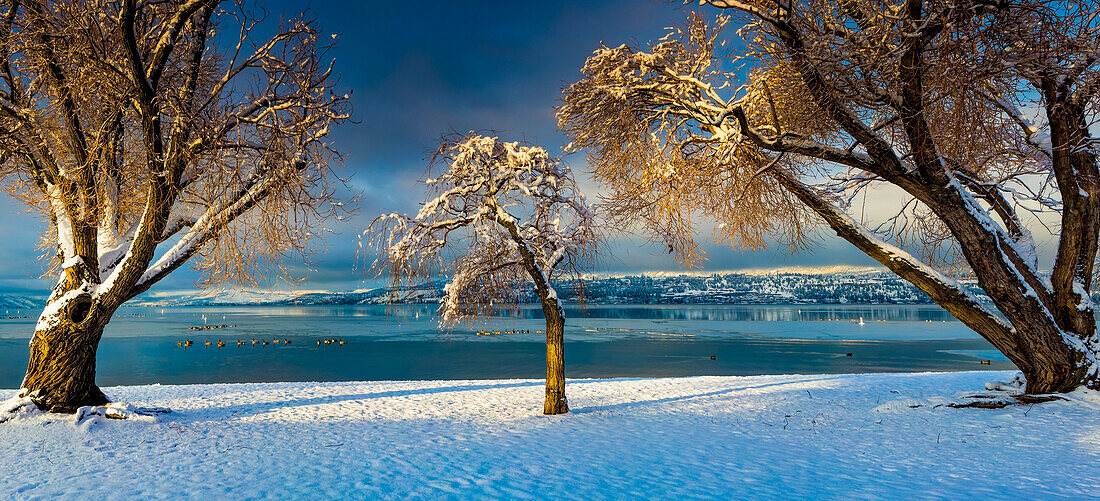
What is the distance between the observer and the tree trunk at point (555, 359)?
10305mm

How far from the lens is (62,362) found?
8539 mm

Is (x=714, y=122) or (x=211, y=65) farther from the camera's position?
(x=211, y=65)

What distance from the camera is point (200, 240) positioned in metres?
9.15

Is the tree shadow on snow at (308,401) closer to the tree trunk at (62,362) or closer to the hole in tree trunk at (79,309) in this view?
the tree trunk at (62,362)

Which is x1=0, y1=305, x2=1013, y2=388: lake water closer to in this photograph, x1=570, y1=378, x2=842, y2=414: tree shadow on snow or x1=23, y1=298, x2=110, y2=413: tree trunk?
x1=570, y1=378, x2=842, y2=414: tree shadow on snow

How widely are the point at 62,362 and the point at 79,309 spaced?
81 centimetres

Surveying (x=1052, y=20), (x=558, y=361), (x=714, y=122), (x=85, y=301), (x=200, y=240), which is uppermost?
(x=1052, y=20)

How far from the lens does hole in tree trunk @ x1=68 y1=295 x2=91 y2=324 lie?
858cm

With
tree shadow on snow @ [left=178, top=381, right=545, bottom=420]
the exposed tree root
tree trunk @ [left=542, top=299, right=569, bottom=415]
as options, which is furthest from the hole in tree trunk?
the exposed tree root

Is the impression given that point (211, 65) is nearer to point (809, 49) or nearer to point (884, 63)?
point (809, 49)

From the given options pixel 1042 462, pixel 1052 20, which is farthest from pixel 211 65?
pixel 1042 462

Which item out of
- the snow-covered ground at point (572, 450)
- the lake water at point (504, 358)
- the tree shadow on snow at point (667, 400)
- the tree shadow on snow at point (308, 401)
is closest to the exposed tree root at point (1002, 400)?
the snow-covered ground at point (572, 450)

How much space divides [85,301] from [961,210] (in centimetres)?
1337

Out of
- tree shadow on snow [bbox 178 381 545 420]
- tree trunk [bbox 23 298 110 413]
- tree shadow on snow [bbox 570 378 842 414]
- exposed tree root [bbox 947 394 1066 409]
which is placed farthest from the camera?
tree shadow on snow [bbox 570 378 842 414]
